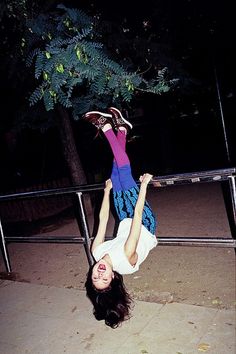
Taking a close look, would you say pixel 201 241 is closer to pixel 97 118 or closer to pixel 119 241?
pixel 119 241

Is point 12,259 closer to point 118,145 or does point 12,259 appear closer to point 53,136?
point 118,145

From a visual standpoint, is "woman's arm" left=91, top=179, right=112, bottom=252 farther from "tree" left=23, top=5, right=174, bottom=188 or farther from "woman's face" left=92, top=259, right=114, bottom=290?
"tree" left=23, top=5, right=174, bottom=188

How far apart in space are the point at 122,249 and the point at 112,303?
536mm

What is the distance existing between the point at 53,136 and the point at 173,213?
8.96 meters

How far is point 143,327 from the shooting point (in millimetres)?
3279

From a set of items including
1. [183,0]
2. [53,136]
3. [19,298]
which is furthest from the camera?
[53,136]

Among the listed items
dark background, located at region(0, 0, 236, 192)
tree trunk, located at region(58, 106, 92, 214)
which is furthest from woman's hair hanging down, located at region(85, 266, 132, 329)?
tree trunk, located at region(58, 106, 92, 214)

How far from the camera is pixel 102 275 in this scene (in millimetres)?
3150

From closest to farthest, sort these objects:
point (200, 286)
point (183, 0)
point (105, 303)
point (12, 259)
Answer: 1. point (105, 303)
2. point (200, 286)
3. point (12, 259)
4. point (183, 0)

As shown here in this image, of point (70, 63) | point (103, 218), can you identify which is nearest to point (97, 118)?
point (70, 63)

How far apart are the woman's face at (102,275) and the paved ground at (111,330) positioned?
53cm

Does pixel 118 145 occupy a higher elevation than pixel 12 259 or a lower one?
higher

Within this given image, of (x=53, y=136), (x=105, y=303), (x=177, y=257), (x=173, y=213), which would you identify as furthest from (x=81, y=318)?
(x=53, y=136)

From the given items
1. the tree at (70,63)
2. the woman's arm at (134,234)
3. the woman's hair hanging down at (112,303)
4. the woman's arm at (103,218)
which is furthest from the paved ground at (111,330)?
the tree at (70,63)
